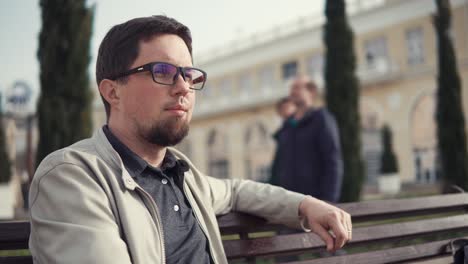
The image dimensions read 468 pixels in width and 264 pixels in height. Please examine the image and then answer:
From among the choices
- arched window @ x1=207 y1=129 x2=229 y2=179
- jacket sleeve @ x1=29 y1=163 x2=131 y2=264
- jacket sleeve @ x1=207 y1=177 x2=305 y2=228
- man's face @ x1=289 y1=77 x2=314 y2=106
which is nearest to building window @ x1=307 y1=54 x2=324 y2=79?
arched window @ x1=207 y1=129 x2=229 y2=179

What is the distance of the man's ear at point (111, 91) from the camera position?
170cm

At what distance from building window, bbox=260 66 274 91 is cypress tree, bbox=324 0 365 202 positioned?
46.8ft

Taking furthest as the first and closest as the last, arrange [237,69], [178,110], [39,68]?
[237,69]
[39,68]
[178,110]

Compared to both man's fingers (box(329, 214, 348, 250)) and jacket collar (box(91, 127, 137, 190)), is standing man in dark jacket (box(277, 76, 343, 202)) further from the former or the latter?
jacket collar (box(91, 127, 137, 190))

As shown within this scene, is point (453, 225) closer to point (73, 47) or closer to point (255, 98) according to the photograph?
point (73, 47)

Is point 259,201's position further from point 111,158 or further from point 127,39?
point 127,39

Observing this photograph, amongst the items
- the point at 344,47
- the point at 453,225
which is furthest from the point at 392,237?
the point at 344,47

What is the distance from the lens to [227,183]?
6.80 feet

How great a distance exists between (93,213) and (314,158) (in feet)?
9.53

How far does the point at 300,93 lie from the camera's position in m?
4.14

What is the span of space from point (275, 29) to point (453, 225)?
2596cm

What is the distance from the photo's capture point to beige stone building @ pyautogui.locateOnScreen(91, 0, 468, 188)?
2188 cm

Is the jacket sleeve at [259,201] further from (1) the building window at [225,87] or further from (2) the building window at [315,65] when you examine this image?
(1) the building window at [225,87]

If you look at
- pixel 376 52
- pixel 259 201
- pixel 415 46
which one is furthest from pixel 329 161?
pixel 376 52
